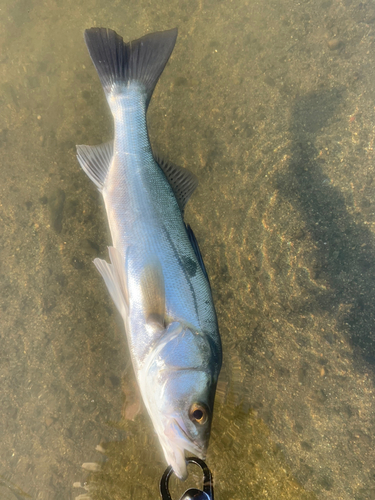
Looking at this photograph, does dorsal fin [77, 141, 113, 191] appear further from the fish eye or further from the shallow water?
the fish eye

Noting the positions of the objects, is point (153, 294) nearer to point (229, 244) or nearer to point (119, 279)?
point (119, 279)

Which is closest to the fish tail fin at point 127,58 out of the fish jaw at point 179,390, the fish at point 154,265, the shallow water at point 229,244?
the fish at point 154,265

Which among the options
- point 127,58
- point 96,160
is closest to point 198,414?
point 96,160

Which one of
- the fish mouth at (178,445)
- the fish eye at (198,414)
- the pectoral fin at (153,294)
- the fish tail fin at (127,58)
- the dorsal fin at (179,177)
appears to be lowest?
the fish mouth at (178,445)

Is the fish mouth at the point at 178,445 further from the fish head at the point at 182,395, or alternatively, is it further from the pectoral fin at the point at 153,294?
the pectoral fin at the point at 153,294

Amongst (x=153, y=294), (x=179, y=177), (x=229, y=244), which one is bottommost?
(x=153, y=294)

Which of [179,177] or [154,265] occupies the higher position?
[179,177]
